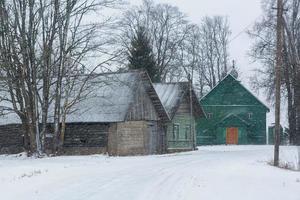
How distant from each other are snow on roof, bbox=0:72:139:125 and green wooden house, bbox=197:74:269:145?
25.3 m

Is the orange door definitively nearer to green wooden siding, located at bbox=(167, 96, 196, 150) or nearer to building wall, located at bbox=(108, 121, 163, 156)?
green wooden siding, located at bbox=(167, 96, 196, 150)

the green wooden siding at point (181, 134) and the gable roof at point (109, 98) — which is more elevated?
the gable roof at point (109, 98)

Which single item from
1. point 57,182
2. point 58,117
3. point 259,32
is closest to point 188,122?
point 259,32

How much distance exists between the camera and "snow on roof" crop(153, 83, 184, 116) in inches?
1960

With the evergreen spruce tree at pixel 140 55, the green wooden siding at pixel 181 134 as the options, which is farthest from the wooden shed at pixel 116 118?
the evergreen spruce tree at pixel 140 55

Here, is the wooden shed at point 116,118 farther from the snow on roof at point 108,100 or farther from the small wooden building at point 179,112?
the small wooden building at point 179,112

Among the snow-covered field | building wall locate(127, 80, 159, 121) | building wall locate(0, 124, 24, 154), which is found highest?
building wall locate(127, 80, 159, 121)

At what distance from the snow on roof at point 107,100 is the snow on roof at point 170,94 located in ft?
24.4

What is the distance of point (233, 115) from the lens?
222 feet

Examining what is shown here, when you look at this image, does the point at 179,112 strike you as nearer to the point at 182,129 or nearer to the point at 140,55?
the point at 182,129

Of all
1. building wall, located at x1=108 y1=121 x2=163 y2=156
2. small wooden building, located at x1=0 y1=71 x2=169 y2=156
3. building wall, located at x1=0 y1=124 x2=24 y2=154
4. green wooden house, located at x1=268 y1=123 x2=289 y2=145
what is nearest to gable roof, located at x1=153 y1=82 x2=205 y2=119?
small wooden building, located at x1=0 y1=71 x2=169 y2=156

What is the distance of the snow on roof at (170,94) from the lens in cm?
4979

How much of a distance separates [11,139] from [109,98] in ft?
27.0

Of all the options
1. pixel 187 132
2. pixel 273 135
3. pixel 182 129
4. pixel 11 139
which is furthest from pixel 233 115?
pixel 11 139
